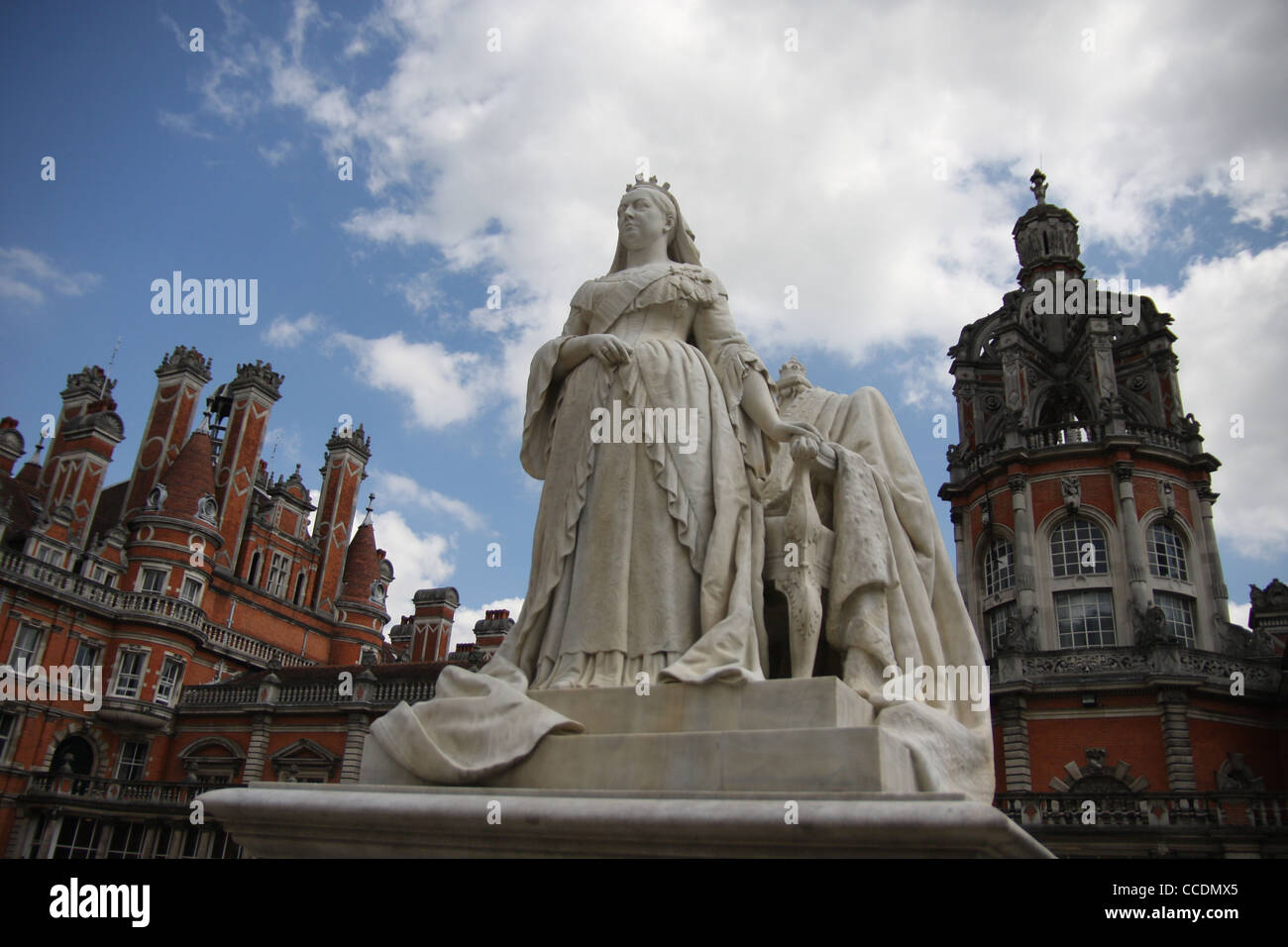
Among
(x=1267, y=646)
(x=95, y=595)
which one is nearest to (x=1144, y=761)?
(x=1267, y=646)

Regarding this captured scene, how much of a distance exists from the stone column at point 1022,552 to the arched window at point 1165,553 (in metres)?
3.49

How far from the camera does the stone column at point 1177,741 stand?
980 inches

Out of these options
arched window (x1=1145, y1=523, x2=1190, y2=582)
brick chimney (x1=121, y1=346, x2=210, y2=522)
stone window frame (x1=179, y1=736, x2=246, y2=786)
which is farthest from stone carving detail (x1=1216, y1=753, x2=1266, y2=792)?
brick chimney (x1=121, y1=346, x2=210, y2=522)

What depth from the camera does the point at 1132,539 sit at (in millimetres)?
29141

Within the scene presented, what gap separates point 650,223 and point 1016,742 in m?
25.6

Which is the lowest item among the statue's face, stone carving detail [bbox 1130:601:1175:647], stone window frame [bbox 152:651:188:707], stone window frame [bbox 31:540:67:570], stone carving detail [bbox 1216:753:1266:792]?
the statue's face

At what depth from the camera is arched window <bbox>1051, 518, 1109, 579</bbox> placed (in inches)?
1175

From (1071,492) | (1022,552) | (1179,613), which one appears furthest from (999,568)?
(1179,613)

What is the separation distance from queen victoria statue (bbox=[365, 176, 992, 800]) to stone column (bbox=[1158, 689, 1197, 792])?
25.2 m

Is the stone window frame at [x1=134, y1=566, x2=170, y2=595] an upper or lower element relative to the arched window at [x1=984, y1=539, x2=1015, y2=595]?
lower

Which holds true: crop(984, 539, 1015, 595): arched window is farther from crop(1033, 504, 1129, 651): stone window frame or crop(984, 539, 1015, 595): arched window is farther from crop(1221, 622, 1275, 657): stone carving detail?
crop(1221, 622, 1275, 657): stone carving detail

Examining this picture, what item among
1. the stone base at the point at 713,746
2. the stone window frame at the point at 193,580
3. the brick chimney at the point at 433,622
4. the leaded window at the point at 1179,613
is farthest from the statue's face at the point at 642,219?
the brick chimney at the point at 433,622

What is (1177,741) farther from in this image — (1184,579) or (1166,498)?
(1166,498)
